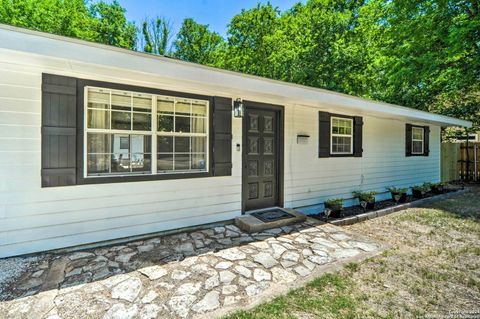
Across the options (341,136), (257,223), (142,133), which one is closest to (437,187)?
(341,136)

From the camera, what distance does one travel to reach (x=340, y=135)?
606cm

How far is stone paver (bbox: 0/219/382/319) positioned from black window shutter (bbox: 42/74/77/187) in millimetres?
997

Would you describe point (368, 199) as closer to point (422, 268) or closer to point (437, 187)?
point (422, 268)

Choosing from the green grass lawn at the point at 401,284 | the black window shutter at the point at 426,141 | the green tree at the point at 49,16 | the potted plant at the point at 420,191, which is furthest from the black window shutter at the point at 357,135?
the green tree at the point at 49,16

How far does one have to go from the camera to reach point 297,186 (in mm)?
5250

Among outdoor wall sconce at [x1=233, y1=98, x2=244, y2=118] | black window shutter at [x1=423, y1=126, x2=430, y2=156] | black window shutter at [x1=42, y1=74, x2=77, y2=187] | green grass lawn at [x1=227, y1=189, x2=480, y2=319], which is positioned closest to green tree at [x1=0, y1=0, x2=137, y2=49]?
black window shutter at [x1=42, y1=74, x2=77, y2=187]

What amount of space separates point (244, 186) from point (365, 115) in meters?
4.00

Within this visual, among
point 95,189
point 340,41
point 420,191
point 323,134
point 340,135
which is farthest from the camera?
point 340,41

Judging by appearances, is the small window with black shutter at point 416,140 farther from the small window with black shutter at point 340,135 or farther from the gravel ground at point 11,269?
the gravel ground at point 11,269

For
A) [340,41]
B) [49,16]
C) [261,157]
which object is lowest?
[261,157]

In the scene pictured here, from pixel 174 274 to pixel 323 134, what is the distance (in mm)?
4340


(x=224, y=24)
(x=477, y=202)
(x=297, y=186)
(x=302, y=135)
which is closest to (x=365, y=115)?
(x=302, y=135)

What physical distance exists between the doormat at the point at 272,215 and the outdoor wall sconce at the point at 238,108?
1.84 m

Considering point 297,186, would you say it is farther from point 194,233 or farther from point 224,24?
point 224,24
